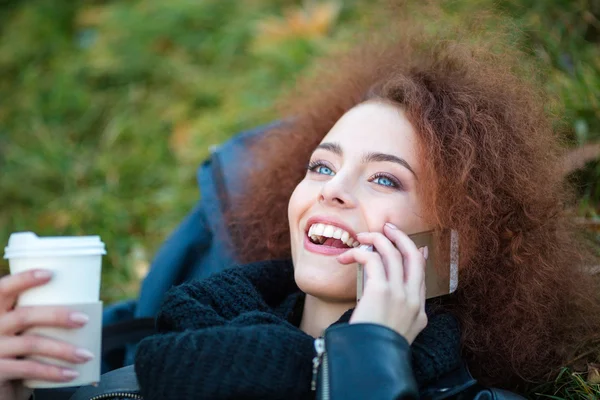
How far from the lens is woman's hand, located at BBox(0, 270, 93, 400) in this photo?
1854 mm

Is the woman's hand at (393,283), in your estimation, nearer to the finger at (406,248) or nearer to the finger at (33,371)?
the finger at (406,248)

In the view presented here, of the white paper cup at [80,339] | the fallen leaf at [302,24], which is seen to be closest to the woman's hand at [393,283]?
the white paper cup at [80,339]

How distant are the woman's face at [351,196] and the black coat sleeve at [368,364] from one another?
38cm

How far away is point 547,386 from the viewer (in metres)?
2.46

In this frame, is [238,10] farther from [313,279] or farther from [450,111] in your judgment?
[313,279]

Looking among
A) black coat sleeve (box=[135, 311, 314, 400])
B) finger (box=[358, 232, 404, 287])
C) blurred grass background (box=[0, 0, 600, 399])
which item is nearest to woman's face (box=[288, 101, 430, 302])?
finger (box=[358, 232, 404, 287])

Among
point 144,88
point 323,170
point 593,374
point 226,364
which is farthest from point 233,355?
point 144,88

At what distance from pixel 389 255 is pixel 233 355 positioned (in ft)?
1.80

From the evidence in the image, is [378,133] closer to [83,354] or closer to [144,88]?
[83,354]

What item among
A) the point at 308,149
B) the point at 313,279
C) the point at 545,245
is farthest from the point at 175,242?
the point at 545,245

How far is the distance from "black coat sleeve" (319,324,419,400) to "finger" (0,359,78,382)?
0.69 metres

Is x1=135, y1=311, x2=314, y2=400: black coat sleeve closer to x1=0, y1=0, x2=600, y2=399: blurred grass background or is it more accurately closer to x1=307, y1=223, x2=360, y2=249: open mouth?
x1=307, y1=223, x2=360, y2=249: open mouth

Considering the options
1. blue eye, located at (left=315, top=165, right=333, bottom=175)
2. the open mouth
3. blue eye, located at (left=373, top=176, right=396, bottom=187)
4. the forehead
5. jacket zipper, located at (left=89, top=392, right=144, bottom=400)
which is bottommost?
jacket zipper, located at (left=89, top=392, right=144, bottom=400)

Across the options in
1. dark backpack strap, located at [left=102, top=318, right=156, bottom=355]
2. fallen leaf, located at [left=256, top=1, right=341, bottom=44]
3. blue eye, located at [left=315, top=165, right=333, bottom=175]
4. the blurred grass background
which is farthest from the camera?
fallen leaf, located at [left=256, top=1, right=341, bottom=44]
